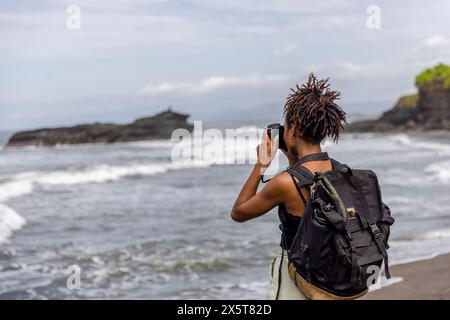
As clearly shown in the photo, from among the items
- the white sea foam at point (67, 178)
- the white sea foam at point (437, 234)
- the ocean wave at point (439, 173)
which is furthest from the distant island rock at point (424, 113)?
the white sea foam at point (437, 234)

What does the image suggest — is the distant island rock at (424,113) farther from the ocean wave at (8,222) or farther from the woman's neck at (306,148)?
the woman's neck at (306,148)

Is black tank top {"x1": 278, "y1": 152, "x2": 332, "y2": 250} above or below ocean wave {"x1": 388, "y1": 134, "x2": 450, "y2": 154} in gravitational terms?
above

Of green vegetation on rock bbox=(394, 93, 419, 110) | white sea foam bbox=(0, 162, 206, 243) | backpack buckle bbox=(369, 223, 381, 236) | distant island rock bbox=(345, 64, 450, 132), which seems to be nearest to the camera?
backpack buckle bbox=(369, 223, 381, 236)

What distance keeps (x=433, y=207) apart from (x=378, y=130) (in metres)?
72.3

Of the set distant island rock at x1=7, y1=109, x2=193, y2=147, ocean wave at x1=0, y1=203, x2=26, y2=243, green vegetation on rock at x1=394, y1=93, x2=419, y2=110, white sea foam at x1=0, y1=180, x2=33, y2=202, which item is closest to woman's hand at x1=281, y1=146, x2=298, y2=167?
ocean wave at x1=0, y1=203, x2=26, y2=243

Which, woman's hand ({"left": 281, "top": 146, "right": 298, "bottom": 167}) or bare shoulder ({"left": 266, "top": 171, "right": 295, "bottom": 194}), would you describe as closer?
bare shoulder ({"left": 266, "top": 171, "right": 295, "bottom": 194})

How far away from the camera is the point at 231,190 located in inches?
774

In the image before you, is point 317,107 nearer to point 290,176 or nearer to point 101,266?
point 290,176

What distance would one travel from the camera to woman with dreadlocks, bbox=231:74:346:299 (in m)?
2.88

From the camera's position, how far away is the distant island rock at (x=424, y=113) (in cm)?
7631

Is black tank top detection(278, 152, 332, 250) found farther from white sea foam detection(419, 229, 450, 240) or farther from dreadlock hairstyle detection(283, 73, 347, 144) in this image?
white sea foam detection(419, 229, 450, 240)

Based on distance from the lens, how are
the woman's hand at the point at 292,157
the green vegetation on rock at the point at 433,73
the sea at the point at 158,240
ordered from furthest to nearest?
the green vegetation on rock at the point at 433,73 → the sea at the point at 158,240 → the woman's hand at the point at 292,157

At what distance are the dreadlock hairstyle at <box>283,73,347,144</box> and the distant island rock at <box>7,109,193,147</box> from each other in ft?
248
